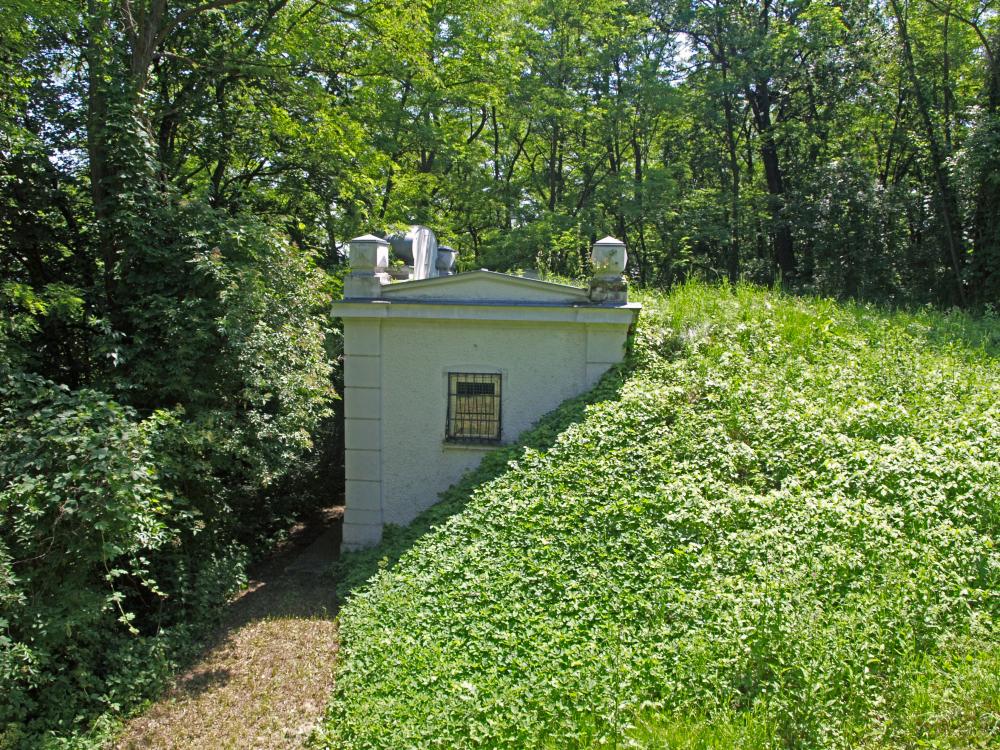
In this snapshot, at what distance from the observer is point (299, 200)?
11.3 metres

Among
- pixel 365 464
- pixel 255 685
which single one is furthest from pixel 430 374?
pixel 255 685

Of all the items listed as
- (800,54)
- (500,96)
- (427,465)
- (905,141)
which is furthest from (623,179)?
(427,465)

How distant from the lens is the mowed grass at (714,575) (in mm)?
3902

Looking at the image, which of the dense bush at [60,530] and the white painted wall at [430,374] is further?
the white painted wall at [430,374]

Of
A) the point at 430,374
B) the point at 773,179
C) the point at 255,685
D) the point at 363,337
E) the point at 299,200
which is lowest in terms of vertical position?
the point at 255,685

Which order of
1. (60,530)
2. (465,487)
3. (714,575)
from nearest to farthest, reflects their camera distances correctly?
(714,575), (60,530), (465,487)

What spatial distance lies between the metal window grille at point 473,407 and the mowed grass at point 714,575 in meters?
0.79

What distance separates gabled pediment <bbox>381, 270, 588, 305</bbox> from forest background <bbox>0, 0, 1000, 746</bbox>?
1.71 meters

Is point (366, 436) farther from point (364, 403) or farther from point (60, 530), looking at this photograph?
point (60, 530)

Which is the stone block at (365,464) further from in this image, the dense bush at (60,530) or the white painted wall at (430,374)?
the dense bush at (60,530)

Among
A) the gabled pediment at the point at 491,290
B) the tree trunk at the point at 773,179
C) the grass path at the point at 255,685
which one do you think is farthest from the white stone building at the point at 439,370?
the tree trunk at the point at 773,179

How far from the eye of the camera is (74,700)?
5.43 meters

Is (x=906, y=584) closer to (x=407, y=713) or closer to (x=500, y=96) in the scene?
(x=407, y=713)

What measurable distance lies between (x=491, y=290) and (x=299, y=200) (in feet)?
16.1
